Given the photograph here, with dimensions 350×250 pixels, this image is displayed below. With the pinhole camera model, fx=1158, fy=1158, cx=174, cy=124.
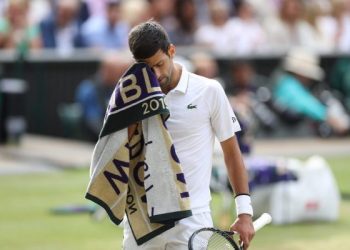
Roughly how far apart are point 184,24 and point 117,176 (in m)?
13.8

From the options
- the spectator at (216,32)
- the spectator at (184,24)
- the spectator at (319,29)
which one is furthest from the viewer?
the spectator at (319,29)

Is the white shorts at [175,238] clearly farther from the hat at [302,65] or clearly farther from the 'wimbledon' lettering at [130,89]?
the hat at [302,65]

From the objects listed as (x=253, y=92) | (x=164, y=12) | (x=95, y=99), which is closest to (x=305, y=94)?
(x=253, y=92)

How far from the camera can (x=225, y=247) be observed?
5605mm

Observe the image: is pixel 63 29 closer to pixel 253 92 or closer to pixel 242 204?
pixel 253 92

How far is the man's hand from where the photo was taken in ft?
19.1

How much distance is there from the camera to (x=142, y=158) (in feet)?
18.8

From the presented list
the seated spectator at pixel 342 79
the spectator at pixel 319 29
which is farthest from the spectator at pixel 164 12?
the seated spectator at pixel 342 79

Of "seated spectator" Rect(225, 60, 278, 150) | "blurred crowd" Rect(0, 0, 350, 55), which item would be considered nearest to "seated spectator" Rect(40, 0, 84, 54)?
"blurred crowd" Rect(0, 0, 350, 55)

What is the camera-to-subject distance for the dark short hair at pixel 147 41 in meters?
5.65

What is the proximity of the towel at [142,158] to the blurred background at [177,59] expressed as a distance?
7.62 metres

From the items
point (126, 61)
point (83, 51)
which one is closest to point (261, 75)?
point (83, 51)

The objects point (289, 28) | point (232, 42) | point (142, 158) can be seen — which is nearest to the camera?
point (142, 158)

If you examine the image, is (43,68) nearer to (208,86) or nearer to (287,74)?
(287,74)
